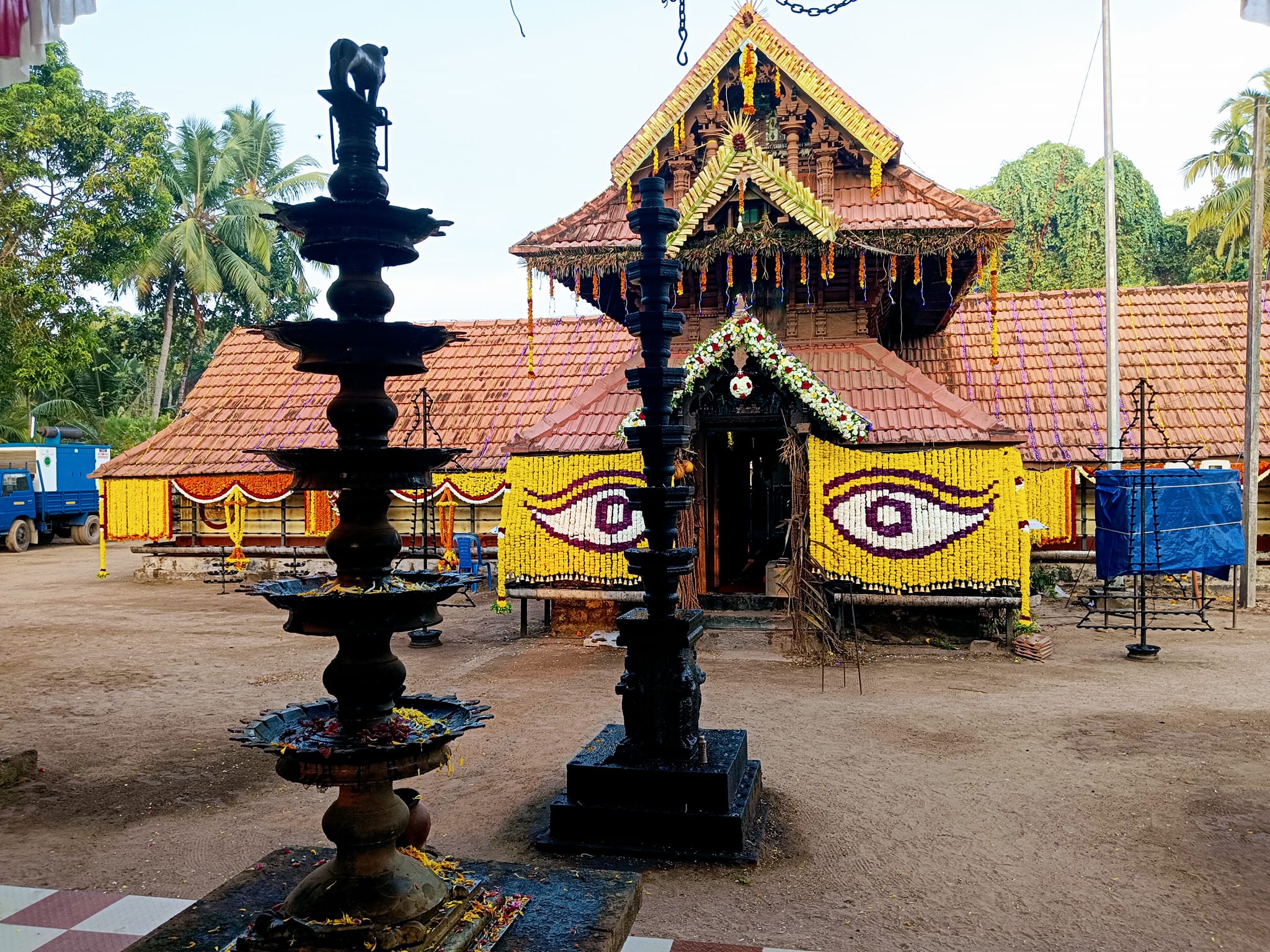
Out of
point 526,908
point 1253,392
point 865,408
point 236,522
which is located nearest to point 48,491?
point 236,522

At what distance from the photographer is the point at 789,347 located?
1230 cm

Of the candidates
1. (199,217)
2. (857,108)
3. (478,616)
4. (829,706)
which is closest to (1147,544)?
(829,706)

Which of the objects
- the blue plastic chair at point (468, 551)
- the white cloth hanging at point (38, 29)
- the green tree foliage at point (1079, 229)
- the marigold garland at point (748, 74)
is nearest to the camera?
the white cloth hanging at point (38, 29)

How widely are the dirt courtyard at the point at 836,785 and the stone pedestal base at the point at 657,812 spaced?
0.18 meters

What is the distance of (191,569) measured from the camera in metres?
18.7

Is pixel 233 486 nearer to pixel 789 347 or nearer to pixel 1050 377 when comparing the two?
pixel 789 347

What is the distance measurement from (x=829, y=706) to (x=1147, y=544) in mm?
5851

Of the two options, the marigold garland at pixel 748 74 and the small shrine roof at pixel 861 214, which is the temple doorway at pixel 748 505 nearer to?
the small shrine roof at pixel 861 214

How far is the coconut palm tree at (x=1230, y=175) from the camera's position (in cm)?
2477

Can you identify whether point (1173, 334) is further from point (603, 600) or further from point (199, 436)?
point (199, 436)

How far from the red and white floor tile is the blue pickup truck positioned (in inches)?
907

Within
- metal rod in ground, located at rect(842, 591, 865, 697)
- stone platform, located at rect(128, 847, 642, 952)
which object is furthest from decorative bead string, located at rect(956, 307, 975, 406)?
stone platform, located at rect(128, 847, 642, 952)

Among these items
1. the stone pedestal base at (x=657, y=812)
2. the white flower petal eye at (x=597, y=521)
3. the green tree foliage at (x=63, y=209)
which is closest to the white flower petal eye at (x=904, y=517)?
the white flower petal eye at (x=597, y=521)

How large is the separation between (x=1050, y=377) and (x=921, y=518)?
6.67m
